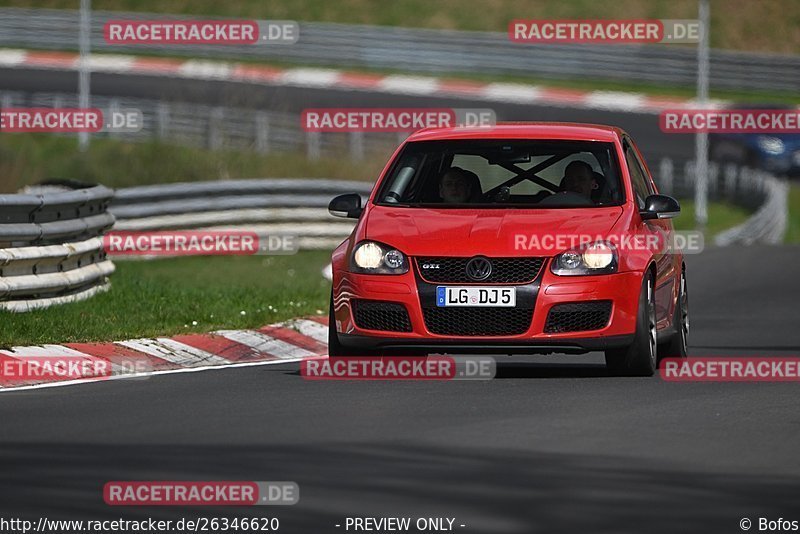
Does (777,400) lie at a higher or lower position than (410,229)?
lower

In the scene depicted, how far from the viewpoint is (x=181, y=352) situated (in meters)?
13.9

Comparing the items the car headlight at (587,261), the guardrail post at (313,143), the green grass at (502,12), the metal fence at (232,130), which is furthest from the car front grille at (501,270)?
the green grass at (502,12)

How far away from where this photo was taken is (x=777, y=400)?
1134cm

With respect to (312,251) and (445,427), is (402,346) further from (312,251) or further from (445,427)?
(312,251)

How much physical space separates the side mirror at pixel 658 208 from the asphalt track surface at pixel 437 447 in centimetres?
106

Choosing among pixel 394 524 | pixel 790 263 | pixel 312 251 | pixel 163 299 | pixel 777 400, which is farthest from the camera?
pixel 312 251

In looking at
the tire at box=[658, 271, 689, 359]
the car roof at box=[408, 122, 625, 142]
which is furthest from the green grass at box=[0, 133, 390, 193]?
the tire at box=[658, 271, 689, 359]

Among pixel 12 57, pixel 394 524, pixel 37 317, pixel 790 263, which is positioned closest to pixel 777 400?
pixel 394 524

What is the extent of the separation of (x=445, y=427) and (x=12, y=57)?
154 feet

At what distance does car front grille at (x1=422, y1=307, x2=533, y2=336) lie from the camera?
12039mm

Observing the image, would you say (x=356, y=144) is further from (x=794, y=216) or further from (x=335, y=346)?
(x=335, y=346)

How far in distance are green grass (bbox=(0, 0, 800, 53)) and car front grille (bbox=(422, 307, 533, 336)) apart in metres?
47.5

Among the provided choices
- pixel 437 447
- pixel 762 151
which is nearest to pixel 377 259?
pixel 437 447

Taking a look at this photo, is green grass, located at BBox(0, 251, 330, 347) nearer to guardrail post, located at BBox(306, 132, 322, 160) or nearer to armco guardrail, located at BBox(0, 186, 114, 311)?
armco guardrail, located at BBox(0, 186, 114, 311)
